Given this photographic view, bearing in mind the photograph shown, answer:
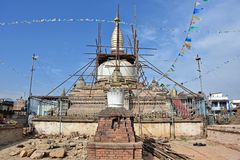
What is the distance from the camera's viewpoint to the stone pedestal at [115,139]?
6.54 metres

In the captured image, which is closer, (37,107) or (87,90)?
(37,107)

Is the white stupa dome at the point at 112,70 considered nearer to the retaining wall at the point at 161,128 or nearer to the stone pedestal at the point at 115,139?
the retaining wall at the point at 161,128

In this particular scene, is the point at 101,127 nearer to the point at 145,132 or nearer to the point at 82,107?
the point at 145,132

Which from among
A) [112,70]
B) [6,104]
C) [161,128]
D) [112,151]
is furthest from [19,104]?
A: [112,151]

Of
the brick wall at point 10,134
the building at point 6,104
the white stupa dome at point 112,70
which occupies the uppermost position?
the white stupa dome at point 112,70

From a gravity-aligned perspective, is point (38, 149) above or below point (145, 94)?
below

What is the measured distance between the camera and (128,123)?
705 cm

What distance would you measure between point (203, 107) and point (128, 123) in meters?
13.5

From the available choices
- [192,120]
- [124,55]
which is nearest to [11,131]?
[192,120]

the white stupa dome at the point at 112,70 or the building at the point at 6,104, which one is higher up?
the white stupa dome at the point at 112,70

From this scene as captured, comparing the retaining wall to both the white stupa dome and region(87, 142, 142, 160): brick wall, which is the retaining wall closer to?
region(87, 142, 142, 160): brick wall

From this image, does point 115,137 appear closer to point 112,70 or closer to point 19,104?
point 112,70

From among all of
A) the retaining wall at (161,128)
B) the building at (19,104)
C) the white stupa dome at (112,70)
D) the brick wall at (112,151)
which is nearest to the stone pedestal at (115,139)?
the brick wall at (112,151)

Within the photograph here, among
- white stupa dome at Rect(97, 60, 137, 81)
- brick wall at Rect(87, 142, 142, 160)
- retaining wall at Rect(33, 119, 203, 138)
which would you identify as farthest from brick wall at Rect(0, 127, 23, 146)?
white stupa dome at Rect(97, 60, 137, 81)
